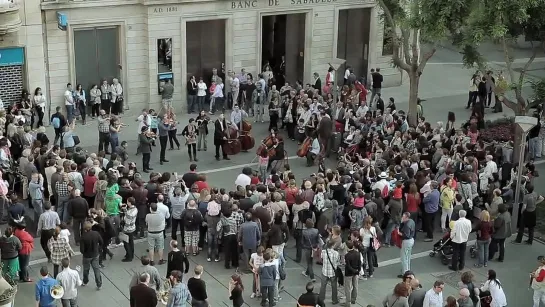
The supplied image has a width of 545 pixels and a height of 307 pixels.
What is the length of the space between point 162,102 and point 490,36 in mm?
12441

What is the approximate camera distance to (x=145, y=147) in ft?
80.6

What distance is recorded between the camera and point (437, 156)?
23281 millimetres

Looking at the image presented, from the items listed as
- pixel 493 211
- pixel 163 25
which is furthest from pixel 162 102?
pixel 493 211

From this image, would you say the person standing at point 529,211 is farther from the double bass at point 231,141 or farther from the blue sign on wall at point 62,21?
the blue sign on wall at point 62,21

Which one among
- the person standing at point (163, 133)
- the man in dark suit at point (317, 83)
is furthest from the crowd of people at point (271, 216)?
the man in dark suit at point (317, 83)

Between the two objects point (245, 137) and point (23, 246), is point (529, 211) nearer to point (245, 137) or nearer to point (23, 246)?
point (245, 137)

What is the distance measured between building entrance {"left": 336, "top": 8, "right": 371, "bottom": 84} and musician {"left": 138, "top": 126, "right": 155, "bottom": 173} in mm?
11259

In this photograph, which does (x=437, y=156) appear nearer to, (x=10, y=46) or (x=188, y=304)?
(x=188, y=304)

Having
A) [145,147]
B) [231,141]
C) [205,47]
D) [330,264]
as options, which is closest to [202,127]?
[231,141]

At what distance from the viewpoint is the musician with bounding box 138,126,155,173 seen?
24422mm

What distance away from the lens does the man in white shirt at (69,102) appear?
94.0 ft

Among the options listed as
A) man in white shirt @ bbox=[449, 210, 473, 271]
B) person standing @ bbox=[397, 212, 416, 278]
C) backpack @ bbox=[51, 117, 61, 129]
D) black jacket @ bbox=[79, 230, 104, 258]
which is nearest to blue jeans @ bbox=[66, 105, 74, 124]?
backpack @ bbox=[51, 117, 61, 129]

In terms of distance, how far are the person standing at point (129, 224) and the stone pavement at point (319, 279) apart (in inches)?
10.2

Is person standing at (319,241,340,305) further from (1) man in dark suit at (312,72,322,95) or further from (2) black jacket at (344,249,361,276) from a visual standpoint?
(1) man in dark suit at (312,72,322,95)
